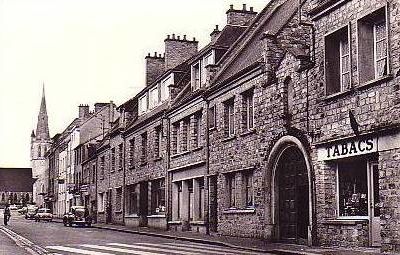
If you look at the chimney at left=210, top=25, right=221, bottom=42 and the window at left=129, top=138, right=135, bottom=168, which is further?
the window at left=129, top=138, right=135, bottom=168

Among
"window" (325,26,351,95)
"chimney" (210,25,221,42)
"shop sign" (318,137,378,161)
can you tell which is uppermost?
"chimney" (210,25,221,42)

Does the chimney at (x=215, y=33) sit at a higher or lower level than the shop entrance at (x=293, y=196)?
higher

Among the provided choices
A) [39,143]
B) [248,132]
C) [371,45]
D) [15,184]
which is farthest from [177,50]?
[15,184]

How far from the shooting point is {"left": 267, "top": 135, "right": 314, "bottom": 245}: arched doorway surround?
19.7 meters

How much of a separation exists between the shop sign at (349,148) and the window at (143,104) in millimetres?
23922

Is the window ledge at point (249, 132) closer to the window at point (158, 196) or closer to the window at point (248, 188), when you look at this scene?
the window at point (248, 188)

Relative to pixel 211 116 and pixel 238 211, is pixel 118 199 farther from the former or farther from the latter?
pixel 238 211

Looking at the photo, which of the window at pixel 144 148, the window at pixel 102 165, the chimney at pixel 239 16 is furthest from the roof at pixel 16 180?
the chimney at pixel 239 16

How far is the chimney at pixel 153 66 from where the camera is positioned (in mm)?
44219

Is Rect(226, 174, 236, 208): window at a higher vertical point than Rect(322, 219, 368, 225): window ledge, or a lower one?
higher

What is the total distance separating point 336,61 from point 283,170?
4.91 m

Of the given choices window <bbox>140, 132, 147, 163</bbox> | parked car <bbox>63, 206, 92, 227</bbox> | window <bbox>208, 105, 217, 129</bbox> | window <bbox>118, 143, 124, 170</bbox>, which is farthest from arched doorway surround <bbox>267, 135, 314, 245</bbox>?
window <bbox>118, 143, 124, 170</bbox>

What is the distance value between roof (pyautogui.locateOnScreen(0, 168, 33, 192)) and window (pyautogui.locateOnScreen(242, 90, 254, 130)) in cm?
13798

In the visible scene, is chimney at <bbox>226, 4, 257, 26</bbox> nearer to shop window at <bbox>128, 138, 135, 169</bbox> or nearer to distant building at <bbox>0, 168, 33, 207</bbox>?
shop window at <bbox>128, 138, 135, 169</bbox>
